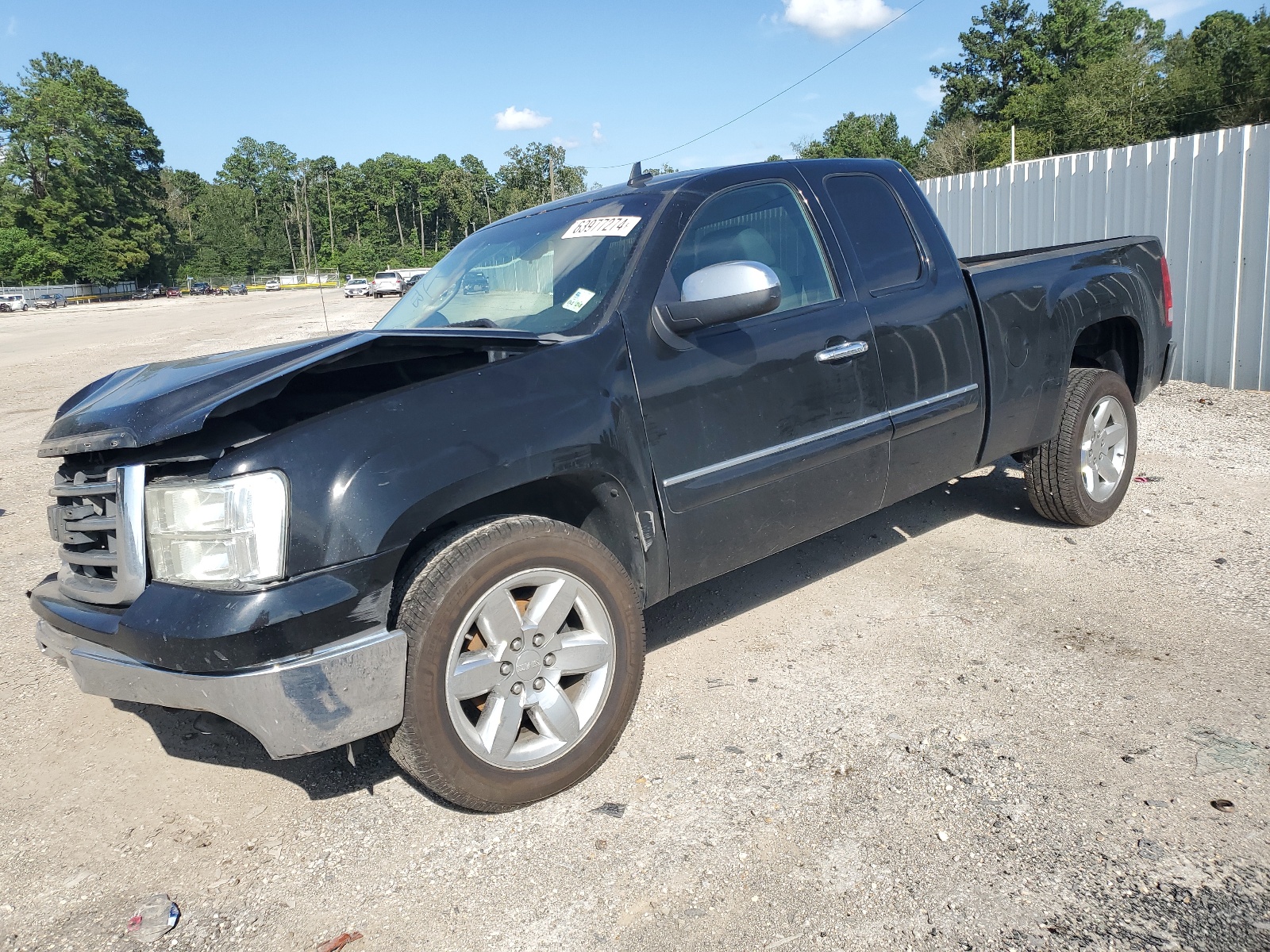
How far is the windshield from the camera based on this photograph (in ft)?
11.0

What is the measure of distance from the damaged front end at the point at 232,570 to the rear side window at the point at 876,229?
1930 mm

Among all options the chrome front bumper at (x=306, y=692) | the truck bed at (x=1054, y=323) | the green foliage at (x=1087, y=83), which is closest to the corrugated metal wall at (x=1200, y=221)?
the truck bed at (x=1054, y=323)

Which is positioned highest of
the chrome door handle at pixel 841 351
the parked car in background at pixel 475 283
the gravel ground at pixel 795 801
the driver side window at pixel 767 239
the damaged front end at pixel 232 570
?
the driver side window at pixel 767 239

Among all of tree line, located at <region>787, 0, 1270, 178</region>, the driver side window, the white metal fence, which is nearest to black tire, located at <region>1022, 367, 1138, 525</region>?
the driver side window

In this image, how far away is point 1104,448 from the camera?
513 cm

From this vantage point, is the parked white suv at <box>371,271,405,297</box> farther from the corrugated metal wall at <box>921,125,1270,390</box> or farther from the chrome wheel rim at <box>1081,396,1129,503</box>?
the chrome wheel rim at <box>1081,396,1129,503</box>

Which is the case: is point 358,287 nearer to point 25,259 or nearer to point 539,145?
point 539,145

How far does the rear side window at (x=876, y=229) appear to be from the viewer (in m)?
3.97

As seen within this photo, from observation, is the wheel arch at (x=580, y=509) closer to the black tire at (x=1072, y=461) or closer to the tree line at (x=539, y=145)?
the black tire at (x=1072, y=461)

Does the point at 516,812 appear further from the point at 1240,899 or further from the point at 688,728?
the point at 1240,899

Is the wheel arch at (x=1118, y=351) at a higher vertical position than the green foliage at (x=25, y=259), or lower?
lower

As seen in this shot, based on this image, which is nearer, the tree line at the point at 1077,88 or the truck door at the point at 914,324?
the truck door at the point at 914,324

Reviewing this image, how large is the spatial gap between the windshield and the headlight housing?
119 cm

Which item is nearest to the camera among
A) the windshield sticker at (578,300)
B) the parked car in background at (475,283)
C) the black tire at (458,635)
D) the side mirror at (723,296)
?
the black tire at (458,635)
